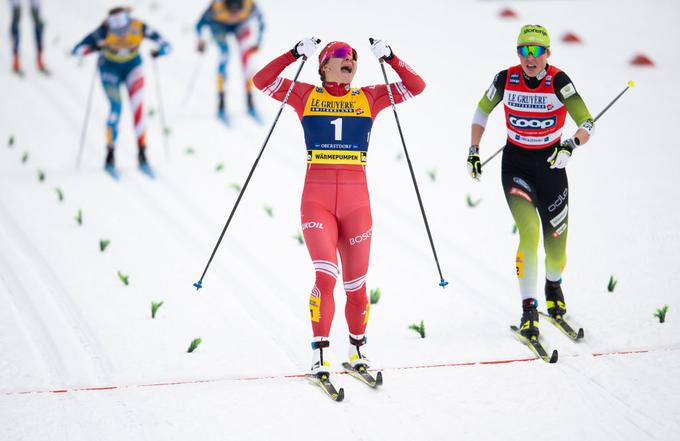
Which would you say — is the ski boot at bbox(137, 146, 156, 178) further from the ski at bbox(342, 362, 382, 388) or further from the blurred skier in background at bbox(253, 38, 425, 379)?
the ski at bbox(342, 362, 382, 388)

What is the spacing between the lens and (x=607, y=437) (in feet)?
15.7

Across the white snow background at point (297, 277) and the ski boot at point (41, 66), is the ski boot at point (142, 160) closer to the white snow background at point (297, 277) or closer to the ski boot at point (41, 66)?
the white snow background at point (297, 277)

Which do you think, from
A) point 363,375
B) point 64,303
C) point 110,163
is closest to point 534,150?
point 363,375

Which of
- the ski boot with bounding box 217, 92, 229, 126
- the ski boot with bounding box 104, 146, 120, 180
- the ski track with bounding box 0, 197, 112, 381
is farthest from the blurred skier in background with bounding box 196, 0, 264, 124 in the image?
the ski track with bounding box 0, 197, 112, 381

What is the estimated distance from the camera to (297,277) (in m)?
7.66

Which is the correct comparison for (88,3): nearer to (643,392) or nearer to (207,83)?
(207,83)

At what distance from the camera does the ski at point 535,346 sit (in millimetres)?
5773

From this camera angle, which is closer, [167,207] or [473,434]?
[473,434]

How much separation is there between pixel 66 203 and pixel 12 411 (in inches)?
177

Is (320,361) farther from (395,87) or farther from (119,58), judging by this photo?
(119,58)

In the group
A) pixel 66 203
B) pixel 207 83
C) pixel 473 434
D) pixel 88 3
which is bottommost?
pixel 473 434

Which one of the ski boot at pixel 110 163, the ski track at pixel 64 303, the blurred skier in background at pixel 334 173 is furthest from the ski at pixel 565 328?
Result: the ski boot at pixel 110 163

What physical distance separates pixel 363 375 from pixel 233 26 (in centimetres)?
775

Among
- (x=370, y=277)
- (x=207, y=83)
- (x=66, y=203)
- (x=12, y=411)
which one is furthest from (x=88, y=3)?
(x=12, y=411)
